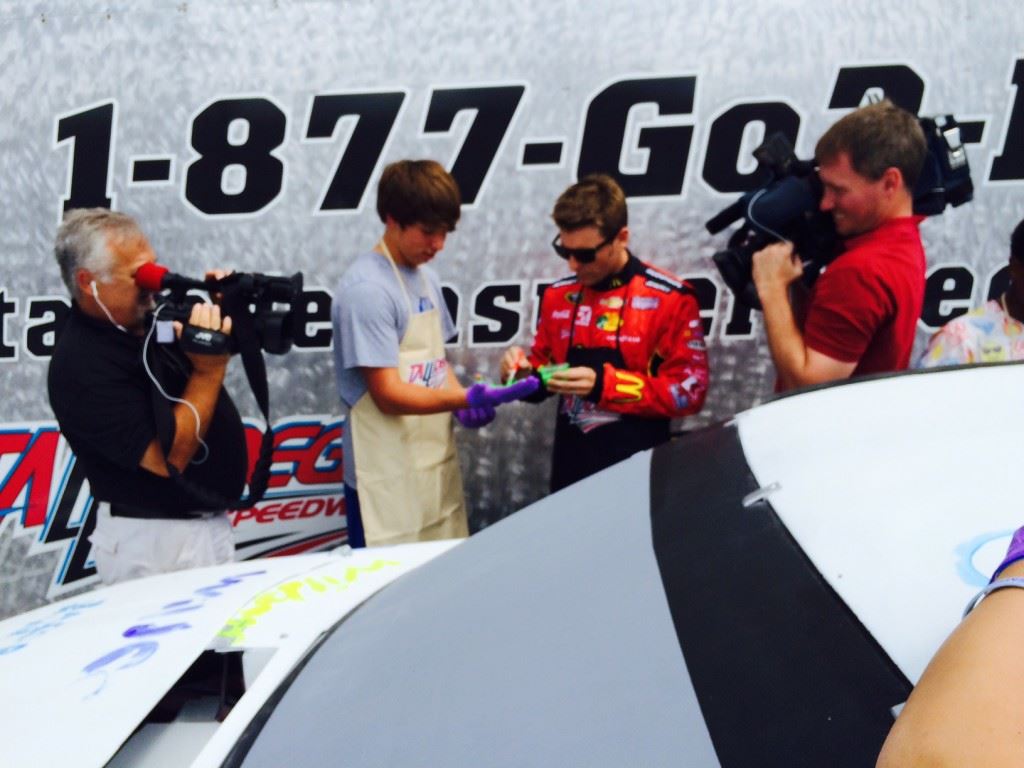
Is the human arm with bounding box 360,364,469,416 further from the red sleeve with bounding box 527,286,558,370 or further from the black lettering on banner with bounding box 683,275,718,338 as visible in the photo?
the black lettering on banner with bounding box 683,275,718,338

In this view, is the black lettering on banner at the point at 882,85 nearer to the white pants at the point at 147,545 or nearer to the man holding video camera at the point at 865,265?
the man holding video camera at the point at 865,265

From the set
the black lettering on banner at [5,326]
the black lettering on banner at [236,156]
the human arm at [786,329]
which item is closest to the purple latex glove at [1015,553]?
the human arm at [786,329]

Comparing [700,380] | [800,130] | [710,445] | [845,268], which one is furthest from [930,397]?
[800,130]

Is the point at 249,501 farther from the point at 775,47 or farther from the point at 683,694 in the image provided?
the point at 775,47

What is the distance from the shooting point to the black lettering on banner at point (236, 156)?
2965 millimetres

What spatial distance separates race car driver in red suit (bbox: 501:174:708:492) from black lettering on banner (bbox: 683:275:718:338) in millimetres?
322

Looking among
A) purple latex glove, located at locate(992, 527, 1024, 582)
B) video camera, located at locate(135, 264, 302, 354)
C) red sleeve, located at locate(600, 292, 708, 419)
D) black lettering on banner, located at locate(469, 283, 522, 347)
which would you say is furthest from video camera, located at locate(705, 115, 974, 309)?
purple latex glove, located at locate(992, 527, 1024, 582)

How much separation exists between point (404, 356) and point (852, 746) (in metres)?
2.02

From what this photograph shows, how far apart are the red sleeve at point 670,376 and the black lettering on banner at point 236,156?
1.36 metres

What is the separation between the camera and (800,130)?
284cm

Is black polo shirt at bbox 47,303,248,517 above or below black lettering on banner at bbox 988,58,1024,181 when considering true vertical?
below

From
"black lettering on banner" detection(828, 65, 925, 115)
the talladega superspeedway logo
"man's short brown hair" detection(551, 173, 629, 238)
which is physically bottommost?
the talladega superspeedway logo

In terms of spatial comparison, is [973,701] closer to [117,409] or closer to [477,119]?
[117,409]

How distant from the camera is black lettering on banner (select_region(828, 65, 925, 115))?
2771mm
